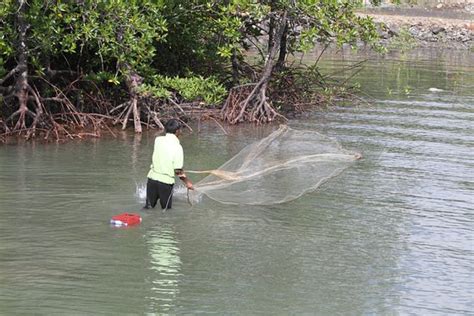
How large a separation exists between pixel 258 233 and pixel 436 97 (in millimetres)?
17549

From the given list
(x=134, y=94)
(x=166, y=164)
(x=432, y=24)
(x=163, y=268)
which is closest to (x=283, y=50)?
(x=134, y=94)

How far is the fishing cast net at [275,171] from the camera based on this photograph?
1381 centimetres

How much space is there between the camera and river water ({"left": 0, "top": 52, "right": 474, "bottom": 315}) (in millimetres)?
9617

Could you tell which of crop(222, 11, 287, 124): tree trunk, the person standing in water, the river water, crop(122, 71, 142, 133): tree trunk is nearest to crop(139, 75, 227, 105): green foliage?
crop(122, 71, 142, 133): tree trunk

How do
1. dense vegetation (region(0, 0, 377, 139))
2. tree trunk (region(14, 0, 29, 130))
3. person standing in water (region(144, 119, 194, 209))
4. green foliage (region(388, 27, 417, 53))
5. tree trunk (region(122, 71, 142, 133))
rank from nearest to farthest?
1. person standing in water (region(144, 119, 194, 209))
2. dense vegetation (region(0, 0, 377, 139))
3. tree trunk (region(14, 0, 29, 130))
4. tree trunk (region(122, 71, 142, 133))
5. green foliage (region(388, 27, 417, 53))

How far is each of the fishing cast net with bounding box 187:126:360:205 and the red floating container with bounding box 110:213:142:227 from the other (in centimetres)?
144

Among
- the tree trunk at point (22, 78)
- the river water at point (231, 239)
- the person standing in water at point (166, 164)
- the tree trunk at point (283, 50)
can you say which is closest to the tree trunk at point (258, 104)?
the tree trunk at point (283, 50)

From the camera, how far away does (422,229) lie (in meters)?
12.8

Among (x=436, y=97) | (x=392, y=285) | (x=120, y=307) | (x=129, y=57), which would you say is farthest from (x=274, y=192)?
(x=436, y=97)

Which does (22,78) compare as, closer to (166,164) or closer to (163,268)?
(166,164)

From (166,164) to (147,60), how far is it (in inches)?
342

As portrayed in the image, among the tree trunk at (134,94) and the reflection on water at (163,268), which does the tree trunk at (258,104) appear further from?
the reflection on water at (163,268)

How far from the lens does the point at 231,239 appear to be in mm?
11906

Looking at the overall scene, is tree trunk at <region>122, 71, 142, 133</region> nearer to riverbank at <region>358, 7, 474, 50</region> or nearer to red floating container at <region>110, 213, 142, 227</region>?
red floating container at <region>110, 213, 142, 227</region>
